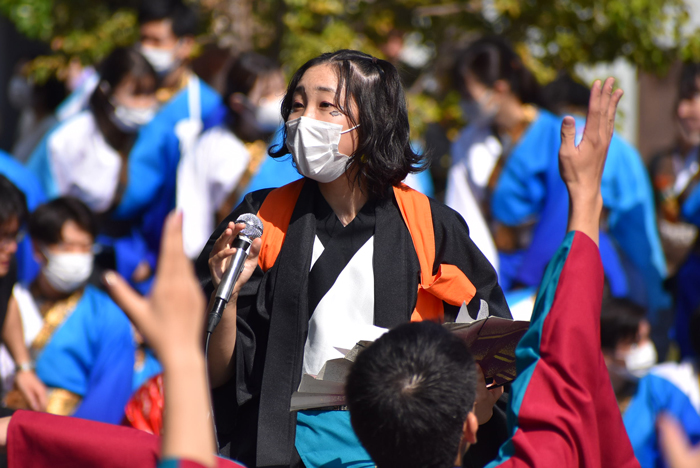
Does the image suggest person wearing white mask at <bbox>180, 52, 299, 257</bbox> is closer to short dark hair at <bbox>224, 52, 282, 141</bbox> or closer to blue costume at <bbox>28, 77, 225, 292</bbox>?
short dark hair at <bbox>224, 52, 282, 141</bbox>

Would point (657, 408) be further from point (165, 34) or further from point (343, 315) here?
point (165, 34)

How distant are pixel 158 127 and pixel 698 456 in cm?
469

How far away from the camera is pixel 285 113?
245 centimetres

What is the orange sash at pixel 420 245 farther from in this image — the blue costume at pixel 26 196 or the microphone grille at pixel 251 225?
the blue costume at pixel 26 196

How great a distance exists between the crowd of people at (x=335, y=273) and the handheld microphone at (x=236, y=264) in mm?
31

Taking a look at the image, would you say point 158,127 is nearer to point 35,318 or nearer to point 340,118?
point 35,318

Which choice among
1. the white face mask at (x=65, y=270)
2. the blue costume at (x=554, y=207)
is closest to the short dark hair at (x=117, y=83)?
the white face mask at (x=65, y=270)

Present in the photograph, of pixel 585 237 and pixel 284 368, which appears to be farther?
pixel 284 368

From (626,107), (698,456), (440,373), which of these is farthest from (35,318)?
(626,107)

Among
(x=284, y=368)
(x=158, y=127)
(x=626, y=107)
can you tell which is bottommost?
(x=284, y=368)

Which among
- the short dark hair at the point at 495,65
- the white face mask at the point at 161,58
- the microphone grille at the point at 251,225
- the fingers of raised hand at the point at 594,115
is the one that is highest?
the white face mask at the point at 161,58

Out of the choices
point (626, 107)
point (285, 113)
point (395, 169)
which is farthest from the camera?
point (626, 107)

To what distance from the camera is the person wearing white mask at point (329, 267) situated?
2.14 metres

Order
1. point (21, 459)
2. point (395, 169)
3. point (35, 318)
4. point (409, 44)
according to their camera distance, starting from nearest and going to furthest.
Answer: point (21, 459) → point (395, 169) → point (35, 318) → point (409, 44)
